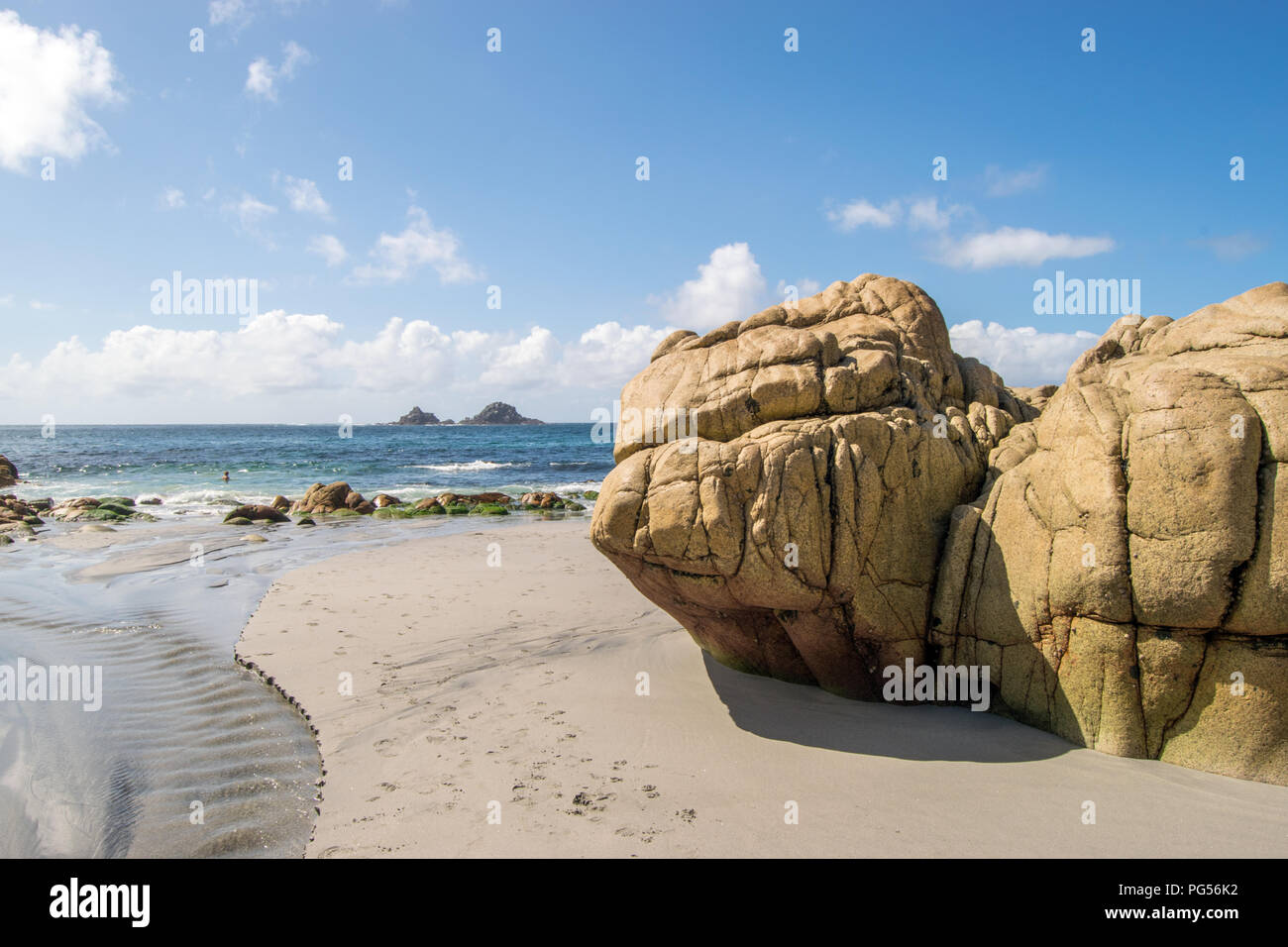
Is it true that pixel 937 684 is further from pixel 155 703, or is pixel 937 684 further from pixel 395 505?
pixel 395 505

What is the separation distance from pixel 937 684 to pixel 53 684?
9.01 meters

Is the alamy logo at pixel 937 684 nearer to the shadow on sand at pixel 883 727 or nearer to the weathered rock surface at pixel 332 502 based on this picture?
the shadow on sand at pixel 883 727

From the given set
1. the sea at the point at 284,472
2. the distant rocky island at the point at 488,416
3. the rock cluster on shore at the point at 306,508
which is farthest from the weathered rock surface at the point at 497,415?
the rock cluster on shore at the point at 306,508

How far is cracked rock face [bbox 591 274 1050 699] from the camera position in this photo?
569 cm

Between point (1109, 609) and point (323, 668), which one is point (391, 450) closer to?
point (323, 668)

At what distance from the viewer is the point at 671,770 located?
205 inches

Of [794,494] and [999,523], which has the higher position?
[794,494]

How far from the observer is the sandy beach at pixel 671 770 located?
168 inches

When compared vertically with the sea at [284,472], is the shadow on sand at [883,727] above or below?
below

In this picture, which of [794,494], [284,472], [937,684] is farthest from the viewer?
[284,472]

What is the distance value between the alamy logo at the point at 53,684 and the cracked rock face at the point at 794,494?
5.59 m

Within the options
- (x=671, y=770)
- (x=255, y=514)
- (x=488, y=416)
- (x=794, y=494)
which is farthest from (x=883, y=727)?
(x=488, y=416)

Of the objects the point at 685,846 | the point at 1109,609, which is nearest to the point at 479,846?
the point at 685,846
